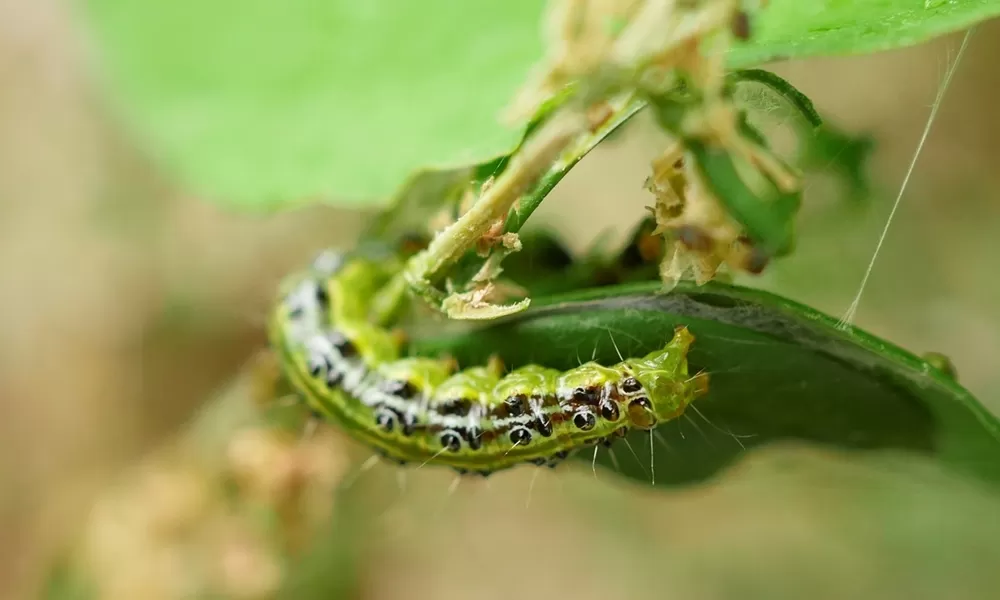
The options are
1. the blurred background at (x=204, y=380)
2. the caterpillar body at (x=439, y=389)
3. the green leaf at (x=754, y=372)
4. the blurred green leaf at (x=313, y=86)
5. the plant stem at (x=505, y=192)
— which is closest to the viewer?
the plant stem at (x=505, y=192)

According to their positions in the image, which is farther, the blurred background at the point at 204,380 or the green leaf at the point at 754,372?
the blurred background at the point at 204,380

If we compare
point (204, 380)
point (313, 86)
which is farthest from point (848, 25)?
point (204, 380)

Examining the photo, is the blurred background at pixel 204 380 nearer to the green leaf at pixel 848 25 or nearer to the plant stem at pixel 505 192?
the plant stem at pixel 505 192

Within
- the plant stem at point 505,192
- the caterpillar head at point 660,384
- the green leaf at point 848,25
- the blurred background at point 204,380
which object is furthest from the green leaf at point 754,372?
the blurred background at point 204,380

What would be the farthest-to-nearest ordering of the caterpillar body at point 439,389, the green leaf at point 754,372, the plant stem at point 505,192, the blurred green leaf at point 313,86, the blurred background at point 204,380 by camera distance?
the blurred background at point 204,380 < the blurred green leaf at point 313,86 < the caterpillar body at point 439,389 < the green leaf at point 754,372 < the plant stem at point 505,192

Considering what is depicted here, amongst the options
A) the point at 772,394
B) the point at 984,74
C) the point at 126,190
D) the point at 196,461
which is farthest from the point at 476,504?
the point at 772,394

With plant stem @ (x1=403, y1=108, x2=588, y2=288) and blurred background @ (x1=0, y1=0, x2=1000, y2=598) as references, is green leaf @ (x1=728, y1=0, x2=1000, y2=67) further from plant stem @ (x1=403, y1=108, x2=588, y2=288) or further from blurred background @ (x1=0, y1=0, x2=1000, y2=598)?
blurred background @ (x1=0, y1=0, x2=1000, y2=598)
